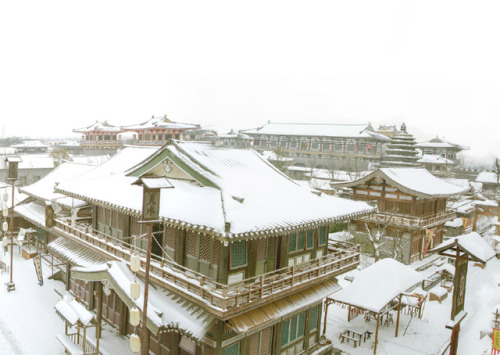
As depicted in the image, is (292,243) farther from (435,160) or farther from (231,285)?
(435,160)

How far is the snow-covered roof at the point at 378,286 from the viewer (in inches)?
719

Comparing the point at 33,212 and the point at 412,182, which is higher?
the point at 412,182

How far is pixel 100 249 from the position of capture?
18453mm

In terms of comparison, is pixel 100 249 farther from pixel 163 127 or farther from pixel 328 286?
pixel 163 127

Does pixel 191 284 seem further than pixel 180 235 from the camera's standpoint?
No

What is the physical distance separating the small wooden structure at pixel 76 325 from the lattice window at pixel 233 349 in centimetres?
542

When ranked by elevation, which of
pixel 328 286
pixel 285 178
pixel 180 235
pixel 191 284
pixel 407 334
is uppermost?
pixel 285 178

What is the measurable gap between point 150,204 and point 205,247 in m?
3.62

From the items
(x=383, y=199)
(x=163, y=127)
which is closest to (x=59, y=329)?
(x=383, y=199)

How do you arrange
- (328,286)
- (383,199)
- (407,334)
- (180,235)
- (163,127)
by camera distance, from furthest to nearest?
(163,127) < (383,199) < (407,334) < (328,286) < (180,235)

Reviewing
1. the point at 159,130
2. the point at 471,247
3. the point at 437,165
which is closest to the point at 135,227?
the point at 471,247

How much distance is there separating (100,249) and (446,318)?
20829mm

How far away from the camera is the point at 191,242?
49.5 ft

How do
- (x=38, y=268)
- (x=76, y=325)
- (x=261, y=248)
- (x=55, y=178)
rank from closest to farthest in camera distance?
1. (x=261, y=248)
2. (x=76, y=325)
3. (x=38, y=268)
4. (x=55, y=178)
